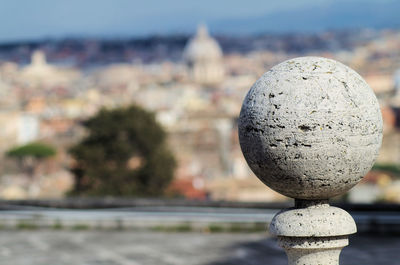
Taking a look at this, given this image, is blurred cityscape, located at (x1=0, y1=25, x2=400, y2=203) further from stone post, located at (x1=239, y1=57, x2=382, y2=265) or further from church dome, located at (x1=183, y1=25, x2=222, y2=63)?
stone post, located at (x1=239, y1=57, x2=382, y2=265)

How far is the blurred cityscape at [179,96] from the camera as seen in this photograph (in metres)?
59.7

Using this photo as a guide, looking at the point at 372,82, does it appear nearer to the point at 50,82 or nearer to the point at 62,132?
the point at 62,132

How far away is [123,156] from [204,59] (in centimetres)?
10684

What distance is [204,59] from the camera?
132 meters

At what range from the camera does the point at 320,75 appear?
10.5 feet

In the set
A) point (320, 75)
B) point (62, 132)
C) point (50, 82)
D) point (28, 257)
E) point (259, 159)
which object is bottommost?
point (28, 257)

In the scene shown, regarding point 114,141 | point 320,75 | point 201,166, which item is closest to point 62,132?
point 201,166

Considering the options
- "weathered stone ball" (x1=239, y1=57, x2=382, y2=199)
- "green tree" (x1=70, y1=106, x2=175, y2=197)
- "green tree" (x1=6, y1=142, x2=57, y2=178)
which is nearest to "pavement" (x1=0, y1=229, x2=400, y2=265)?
"weathered stone ball" (x1=239, y1=57, x2=382, y2=199)

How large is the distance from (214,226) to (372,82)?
123 meters

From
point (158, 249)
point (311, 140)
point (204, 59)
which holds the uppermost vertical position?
point (204, 59)

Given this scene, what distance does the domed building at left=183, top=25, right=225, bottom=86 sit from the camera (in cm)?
12812

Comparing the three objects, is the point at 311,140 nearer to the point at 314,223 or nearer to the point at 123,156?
the point at 314,223

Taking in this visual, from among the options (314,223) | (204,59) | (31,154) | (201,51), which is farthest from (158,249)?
(204,59)

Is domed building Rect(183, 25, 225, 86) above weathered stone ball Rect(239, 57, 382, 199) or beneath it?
above
